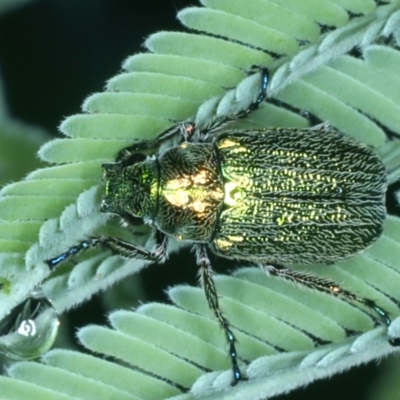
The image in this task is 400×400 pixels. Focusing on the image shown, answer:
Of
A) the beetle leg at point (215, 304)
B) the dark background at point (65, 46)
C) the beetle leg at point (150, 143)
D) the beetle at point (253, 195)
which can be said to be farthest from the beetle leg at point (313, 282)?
the dark background at point (65, 46)

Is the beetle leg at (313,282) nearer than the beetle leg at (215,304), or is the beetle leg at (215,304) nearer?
the beetle leg at (215,304)

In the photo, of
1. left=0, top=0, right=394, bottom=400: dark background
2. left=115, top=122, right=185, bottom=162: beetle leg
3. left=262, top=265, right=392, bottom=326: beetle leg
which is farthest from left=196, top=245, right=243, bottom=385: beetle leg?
left=0, top=0, right=394, bottom=400: dark background

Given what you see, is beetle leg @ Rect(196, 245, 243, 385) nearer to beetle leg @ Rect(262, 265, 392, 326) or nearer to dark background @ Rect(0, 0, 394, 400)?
beetle leg @ Rect(262, 265, 392, 326)

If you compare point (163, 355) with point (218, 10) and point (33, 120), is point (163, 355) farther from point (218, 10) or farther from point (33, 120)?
point (33, 120)

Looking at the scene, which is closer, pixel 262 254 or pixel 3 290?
pixel 3 290

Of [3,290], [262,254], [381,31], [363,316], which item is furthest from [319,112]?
[3,290]

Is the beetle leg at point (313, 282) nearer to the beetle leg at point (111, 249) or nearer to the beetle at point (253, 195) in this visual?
the beetle at point (253, 195)

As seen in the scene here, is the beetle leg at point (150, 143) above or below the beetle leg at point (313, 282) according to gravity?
above

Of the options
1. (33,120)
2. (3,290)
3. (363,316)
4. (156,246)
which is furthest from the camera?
(33,120)
